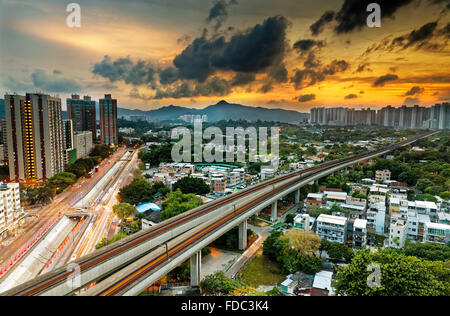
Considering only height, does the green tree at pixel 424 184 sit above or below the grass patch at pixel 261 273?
above

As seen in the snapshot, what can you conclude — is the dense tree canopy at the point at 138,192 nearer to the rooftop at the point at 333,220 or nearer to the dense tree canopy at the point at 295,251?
the dense tree canopy at the point at 295,251

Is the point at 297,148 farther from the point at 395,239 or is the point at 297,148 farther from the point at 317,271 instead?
the point at 317,271

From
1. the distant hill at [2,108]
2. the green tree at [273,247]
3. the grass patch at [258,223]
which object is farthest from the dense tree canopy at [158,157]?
the green tree at [273,247]

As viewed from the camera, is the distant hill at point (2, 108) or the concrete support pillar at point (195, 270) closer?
the concrete support pillar at point (195, 270)

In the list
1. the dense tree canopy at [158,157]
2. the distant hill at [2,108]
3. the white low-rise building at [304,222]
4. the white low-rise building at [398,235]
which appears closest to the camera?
the white low-rise building at [398,235]

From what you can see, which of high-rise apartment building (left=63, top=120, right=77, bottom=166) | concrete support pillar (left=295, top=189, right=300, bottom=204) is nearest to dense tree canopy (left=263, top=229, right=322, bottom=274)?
concrete support pillar (left=295, top=189, right=300, bottom=204)

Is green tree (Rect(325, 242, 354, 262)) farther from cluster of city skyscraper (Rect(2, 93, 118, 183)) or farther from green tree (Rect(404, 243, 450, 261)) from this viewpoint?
cluster of city skyscraper (Rect(2, 93, 118, 183))
